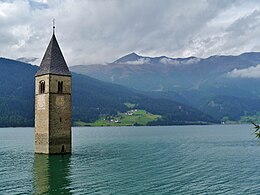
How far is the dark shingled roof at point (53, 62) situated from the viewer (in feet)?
202

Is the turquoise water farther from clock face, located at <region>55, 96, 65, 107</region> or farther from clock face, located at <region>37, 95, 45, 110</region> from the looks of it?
clock face, located at <region>55, 96, 65, 107</region>

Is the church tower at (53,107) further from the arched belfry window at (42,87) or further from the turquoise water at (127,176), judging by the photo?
the turquoise water at (127,176)

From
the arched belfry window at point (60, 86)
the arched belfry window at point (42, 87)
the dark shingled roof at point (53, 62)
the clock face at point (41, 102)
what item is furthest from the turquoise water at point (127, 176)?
the dark shingled roof at point (53, 62)

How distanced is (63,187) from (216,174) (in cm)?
1943

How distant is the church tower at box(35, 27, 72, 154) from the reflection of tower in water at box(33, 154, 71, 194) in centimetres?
216

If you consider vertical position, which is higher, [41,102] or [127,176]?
[41,102]

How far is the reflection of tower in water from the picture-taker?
116 ft

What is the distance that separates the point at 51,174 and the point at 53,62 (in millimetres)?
23922

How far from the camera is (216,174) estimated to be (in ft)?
148

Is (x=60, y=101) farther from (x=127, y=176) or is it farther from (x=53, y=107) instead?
(x=127, y=176)

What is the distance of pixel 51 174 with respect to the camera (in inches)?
1738

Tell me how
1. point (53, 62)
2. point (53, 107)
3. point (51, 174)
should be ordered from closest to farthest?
1. point (51, 174)
2. point (53, 107)
3. point (53, 62)

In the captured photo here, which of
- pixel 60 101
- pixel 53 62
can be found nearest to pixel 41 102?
pixel 60 101

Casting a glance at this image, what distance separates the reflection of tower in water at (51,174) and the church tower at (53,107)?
216cm
